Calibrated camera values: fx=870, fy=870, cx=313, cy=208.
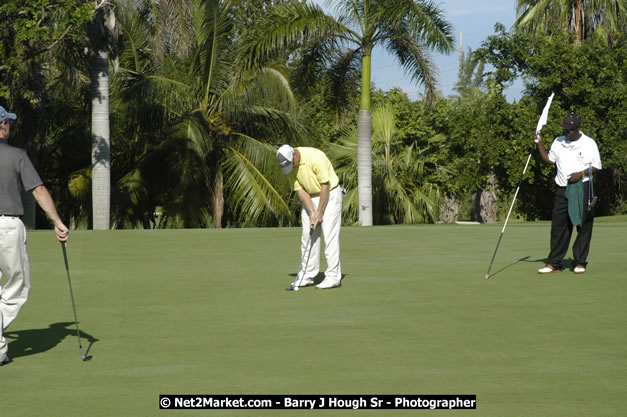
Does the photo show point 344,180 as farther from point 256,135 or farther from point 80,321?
point 80,321

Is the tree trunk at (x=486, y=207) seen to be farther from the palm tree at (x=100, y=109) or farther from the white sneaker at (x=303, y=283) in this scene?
the white sneaker at (x=303, y=283)

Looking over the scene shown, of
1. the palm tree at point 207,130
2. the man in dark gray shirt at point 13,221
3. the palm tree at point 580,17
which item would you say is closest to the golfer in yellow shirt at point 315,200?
the man in dark gray shirt at point 13,221

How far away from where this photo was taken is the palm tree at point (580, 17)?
37.6 meters

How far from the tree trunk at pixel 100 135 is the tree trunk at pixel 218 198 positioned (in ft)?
19.3

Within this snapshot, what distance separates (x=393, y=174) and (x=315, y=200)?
25.6 m

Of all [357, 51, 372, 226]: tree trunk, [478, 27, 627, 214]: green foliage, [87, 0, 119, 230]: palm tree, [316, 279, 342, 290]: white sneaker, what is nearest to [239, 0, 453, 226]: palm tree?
[357, 51, 372, 226]: tree trunk

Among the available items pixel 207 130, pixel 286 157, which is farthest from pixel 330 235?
pixel 207 130

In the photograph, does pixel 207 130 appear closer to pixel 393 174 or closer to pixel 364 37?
pixel 364 37

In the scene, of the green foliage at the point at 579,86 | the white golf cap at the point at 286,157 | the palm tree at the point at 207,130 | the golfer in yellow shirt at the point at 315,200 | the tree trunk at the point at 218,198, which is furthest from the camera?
the green foliage at the point at 579,86

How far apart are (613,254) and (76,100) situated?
2193 cm

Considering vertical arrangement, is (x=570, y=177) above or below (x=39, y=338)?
above

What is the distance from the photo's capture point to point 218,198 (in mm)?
29844

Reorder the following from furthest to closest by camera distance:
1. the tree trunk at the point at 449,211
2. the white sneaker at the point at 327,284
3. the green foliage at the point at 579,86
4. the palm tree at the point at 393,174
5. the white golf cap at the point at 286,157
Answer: the tree trunk at the point at 449,211 → the palm tree at the point at 393,174 → the green foliage at the point at 579,86 → the white sneaker at the point at 327,284 → the white golf cap at the point at 286,157

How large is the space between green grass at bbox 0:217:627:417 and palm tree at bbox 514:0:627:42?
26.1 meters
